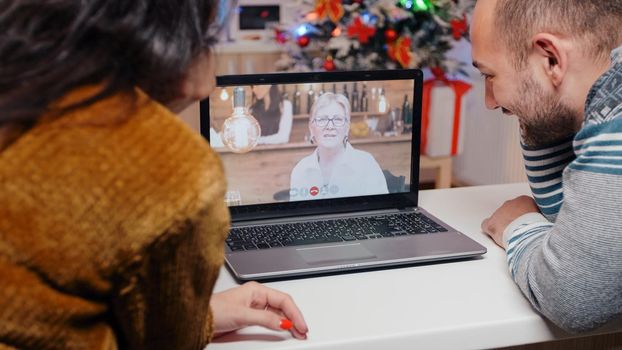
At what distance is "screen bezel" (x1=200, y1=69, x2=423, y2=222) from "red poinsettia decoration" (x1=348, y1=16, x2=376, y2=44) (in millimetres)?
A: 1994

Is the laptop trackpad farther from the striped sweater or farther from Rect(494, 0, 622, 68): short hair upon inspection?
Rect(494, 0, 622, 68): short hair

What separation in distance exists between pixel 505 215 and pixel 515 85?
239mm

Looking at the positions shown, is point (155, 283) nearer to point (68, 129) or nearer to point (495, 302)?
point (68, 129)

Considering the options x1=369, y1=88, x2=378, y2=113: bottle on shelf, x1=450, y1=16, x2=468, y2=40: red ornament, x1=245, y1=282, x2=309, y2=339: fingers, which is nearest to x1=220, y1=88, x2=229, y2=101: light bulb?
x1=369, y1=88, x2=378, y2=113: bottle on shelf

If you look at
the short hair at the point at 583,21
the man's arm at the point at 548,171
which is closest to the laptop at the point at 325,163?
the man's arm at the point at 548,171

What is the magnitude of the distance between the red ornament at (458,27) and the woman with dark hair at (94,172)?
9.48 ft

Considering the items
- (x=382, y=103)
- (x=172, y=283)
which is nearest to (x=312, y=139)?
(x=382, y=103)

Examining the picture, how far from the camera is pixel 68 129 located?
61 centimetres

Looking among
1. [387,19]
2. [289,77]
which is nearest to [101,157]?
[289,77]

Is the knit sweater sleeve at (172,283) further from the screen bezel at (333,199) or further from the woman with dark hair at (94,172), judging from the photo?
the screen bezel at (333,199)

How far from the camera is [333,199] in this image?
56.7 inches

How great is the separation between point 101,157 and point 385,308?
22.5 inches

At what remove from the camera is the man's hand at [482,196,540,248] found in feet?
4.40

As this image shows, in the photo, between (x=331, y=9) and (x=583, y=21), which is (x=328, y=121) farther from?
(x=331, y=9)
